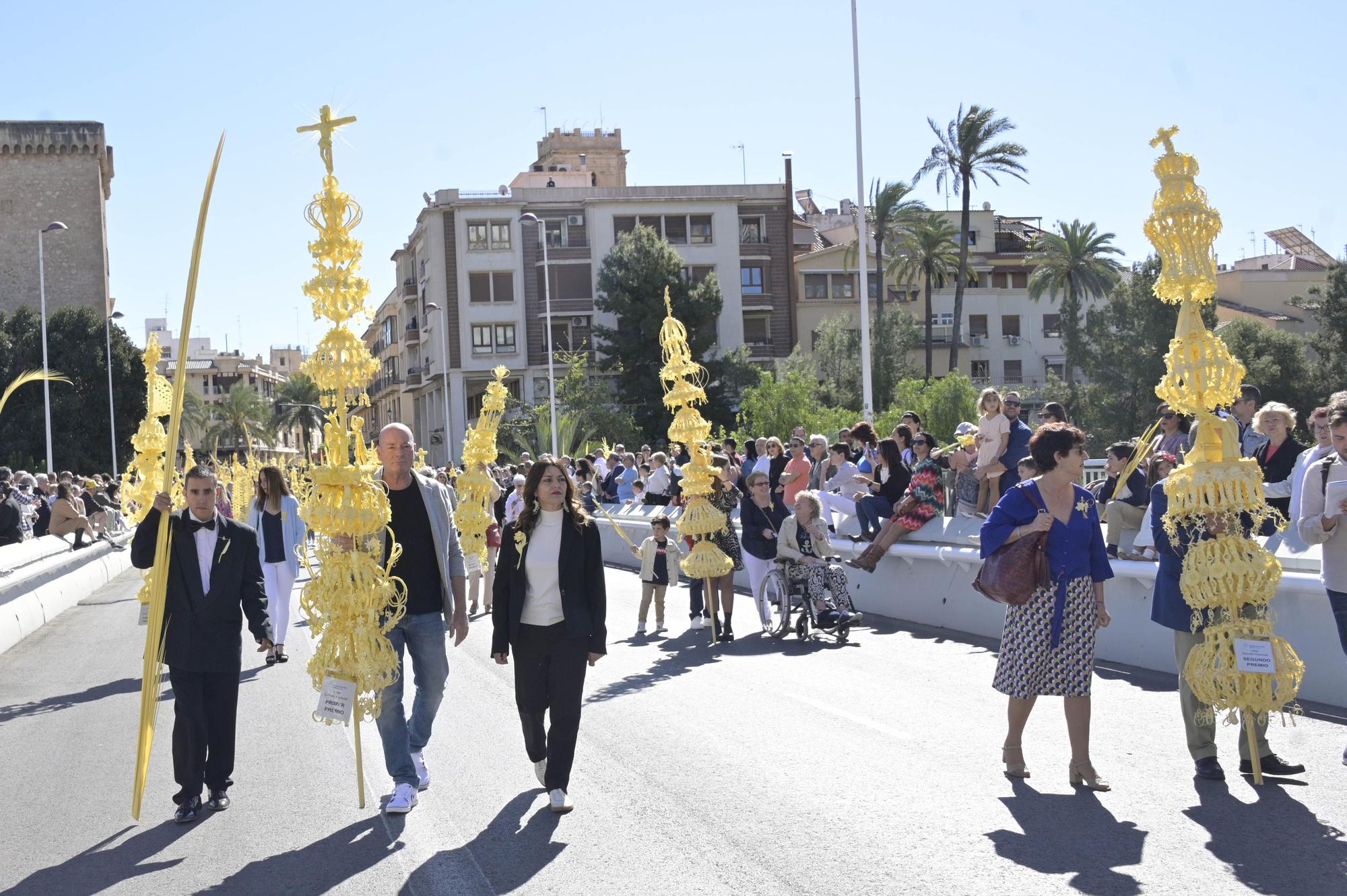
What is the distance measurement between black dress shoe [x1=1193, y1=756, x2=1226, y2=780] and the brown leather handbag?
1259 mm

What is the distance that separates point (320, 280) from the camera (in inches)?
303

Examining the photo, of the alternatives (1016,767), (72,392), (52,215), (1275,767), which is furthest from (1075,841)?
(52,215)

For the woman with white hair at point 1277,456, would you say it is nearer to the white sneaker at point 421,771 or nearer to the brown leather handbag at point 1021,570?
the brown leather handbag at point 1021,570

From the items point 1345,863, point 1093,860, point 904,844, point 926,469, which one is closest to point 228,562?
Result: point 904,844

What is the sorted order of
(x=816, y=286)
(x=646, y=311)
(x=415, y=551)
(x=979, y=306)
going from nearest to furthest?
1. (x=415, y=551)
2. (x=646, y=311)
3. (x=816, y=286)
4. (x=979, y=306)

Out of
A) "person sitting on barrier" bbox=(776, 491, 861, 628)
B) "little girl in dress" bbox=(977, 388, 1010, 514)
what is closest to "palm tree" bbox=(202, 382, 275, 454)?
"person sitting on barrier" bbox=(776, 491, 861, 628)

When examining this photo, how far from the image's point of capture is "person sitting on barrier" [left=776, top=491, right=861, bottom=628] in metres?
13.8

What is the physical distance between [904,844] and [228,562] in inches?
158

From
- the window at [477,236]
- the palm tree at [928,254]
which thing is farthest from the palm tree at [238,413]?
the palm tree at [928,254]

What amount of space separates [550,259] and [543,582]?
65.0 m

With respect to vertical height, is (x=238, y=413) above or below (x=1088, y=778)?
above

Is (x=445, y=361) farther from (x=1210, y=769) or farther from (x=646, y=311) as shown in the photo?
(x=1210, y=769)

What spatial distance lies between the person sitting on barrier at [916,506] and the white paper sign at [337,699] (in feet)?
30.8

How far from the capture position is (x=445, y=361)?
68.6 m
